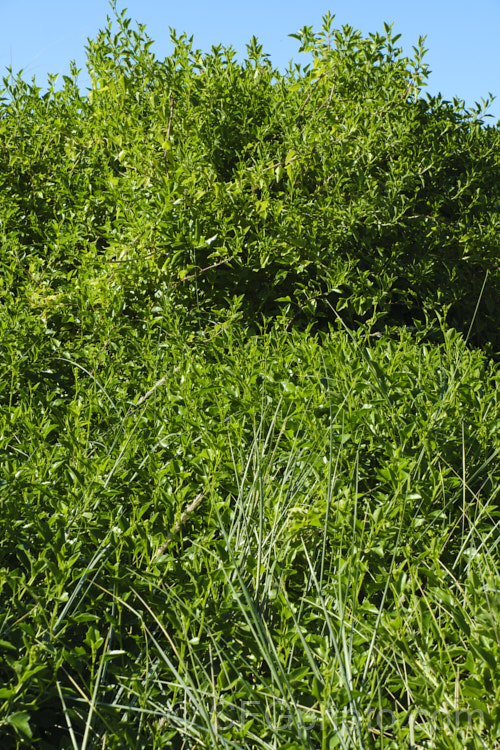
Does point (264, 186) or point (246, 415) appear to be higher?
point (264, 186)

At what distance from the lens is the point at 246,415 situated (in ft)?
8.53

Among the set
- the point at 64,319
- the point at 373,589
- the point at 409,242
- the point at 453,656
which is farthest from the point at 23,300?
the point at 453,656

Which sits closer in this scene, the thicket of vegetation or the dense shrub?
the thicket of vegetation

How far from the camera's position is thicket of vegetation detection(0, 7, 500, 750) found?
1.70 metres

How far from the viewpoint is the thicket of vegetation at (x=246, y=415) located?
1.70 m

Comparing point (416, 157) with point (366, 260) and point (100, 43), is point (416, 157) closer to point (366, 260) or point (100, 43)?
point (366, 260)

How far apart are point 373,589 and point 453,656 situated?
0.94 feet

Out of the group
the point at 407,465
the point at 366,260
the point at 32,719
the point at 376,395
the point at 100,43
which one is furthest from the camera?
the point at 100,43

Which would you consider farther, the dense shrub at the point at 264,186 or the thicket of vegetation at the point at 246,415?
the dense shrub at the point at 264,186

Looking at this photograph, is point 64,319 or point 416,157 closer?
point 64,319

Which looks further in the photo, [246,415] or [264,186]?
[264,186]

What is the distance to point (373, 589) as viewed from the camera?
1.97 m

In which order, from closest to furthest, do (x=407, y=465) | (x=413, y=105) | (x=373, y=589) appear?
(x=373, y=589) < (x=407, y=465) < (x=413, y=105)

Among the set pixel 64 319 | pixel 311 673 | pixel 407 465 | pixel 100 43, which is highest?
pixel 100 43
